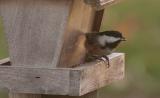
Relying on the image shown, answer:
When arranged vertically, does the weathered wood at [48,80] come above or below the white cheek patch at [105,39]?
below

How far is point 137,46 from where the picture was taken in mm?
8484

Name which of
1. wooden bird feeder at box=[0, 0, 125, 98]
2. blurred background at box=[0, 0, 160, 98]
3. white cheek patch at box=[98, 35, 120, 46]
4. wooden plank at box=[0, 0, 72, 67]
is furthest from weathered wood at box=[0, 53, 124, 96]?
blurred background at box=[0, 0, 160, 98]

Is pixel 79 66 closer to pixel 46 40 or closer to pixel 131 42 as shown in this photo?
pixel 46 40

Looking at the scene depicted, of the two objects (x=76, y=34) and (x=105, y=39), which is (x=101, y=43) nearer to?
(x=105, y=39)

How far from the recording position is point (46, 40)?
142 inches

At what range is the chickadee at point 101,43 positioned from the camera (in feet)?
12.6

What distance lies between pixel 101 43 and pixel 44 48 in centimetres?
37

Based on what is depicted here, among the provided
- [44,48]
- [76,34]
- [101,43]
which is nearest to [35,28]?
[44,48]

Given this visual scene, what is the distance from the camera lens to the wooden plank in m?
3.60

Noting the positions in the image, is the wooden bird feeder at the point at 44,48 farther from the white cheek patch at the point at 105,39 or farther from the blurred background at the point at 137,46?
the blurred background at the point at 137,46

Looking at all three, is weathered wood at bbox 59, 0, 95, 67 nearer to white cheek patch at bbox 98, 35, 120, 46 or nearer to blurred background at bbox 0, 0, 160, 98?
white cheek patch at bbox 98, 35, 120, 46

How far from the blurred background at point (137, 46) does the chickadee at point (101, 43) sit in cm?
338

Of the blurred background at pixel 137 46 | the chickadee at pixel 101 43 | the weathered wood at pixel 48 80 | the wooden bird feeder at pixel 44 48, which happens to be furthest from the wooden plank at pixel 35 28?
the blurred background at pixel 137 46

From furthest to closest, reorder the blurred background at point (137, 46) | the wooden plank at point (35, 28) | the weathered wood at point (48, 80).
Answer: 1. the blurred background at point (137, 46)
2. the wooden plank at point (35, 28)
3. the weathered wood at point (48, 80)
